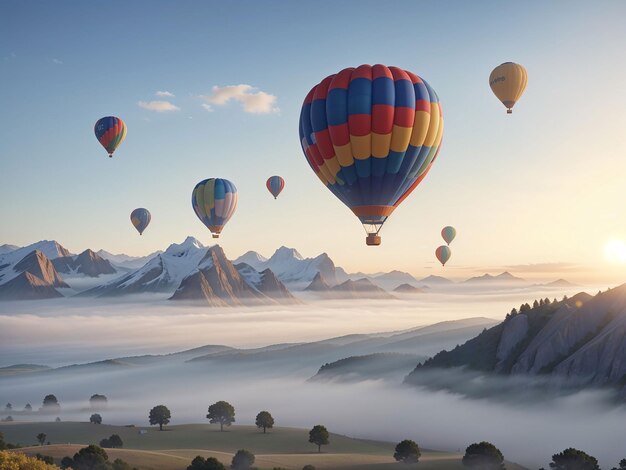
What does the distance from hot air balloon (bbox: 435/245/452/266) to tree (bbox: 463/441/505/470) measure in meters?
82.9

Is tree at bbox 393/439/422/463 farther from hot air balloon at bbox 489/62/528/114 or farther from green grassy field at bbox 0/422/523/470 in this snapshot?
hot air balloon at bbox 489/62/528/114

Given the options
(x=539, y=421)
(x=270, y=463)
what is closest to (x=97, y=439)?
(x=270, y=463)

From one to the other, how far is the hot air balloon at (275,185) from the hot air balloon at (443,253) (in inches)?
2039

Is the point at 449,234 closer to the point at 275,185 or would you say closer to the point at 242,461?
the point at 275,185

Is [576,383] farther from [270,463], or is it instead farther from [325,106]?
[325,106]

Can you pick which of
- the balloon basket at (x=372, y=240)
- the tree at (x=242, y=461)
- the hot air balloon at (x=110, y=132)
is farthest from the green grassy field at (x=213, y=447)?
the hot air balloon at (x=110, y=132)

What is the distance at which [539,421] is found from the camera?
190375 millimetres

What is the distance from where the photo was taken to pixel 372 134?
73875mm

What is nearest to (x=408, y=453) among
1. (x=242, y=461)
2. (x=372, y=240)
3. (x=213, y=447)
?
(x=242, y=461)

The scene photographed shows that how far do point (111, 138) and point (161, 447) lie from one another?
70192 millimetres

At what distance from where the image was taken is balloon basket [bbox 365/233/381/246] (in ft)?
250

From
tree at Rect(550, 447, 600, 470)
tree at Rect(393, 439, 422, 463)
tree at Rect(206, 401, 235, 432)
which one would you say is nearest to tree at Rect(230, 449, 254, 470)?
tree at Rect(393, 439, 422, 463)

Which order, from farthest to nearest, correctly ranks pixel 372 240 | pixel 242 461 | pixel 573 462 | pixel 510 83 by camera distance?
1. pixel 510 83
2. pixel 573 462
3. pixel 242 461
4. pixel 372 240

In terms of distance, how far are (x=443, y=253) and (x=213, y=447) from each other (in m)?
86.2
